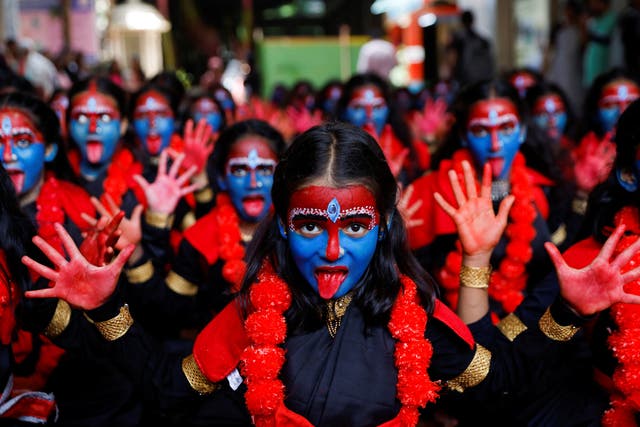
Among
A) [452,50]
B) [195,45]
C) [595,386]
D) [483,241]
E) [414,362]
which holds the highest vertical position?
[195,45]

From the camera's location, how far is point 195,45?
28.0 metres

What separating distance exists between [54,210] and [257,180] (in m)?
0.98

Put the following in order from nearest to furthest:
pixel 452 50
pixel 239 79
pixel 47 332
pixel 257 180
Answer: pixel 47 332 < pixel 257 180 < pixel 452 50 < pixel 239 79

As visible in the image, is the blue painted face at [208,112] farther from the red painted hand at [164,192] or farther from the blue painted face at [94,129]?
the red painted hand at [164,192]

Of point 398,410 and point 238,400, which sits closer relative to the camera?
point 398,410

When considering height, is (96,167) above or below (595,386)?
above

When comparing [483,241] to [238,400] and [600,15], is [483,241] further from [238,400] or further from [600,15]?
[600,15]

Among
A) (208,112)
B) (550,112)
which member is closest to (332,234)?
(550,112)

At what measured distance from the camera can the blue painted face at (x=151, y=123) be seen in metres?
5.55

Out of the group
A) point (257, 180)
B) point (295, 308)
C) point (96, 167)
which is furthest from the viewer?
point (96, 167)

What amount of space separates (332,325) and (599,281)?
796 mm

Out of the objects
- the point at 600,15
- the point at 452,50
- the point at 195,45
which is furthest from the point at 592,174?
the point at 195,45

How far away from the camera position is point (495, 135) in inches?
152

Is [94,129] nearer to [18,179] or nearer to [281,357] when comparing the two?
[18,179]
